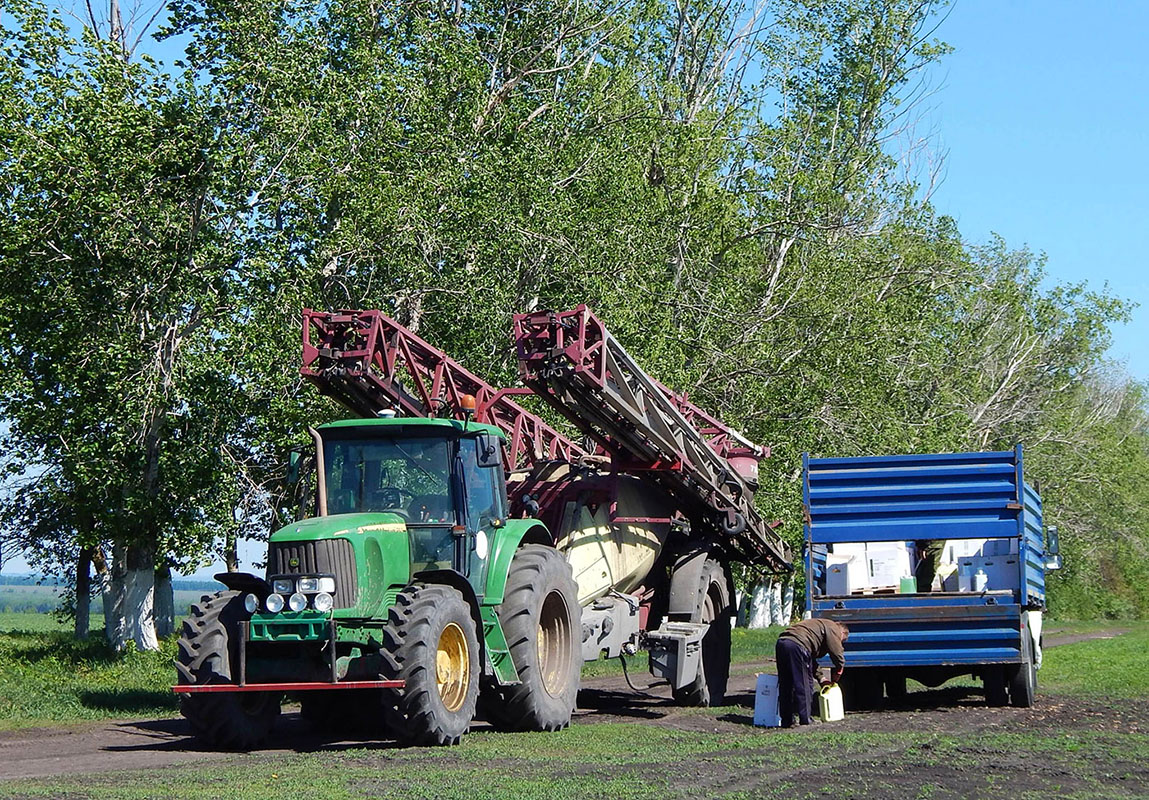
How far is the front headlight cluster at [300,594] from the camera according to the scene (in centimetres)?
1180

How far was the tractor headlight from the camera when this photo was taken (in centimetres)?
1200

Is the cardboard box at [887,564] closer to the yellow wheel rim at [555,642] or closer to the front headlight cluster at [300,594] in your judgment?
the yellow wheel rim at [555,642]

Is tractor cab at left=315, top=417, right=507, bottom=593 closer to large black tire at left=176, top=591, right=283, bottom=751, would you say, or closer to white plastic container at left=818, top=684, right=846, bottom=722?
large black tire at left=176, top=591, right=283, bottom=751

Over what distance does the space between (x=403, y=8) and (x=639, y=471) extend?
15.4 metres

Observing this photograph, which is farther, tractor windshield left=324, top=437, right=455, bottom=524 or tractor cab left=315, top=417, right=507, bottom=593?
tractor windshield left=324, top=437, right=455, bottom=524

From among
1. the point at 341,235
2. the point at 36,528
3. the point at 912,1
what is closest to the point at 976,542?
the point at 341,235

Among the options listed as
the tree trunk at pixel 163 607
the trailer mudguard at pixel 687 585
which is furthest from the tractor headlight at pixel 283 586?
the tree trunk at pixel 163 607

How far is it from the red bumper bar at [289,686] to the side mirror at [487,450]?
2470mm

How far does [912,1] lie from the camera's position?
1775 inches

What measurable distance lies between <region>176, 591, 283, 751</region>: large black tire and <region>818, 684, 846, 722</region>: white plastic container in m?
5.97

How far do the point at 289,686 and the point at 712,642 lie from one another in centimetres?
766

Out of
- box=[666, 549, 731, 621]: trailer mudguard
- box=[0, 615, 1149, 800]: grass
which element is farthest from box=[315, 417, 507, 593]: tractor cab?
box=[666, 549, 731, 621]: trailer mudguard

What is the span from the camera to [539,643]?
555 inches

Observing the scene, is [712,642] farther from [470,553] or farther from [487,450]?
[487,450]
